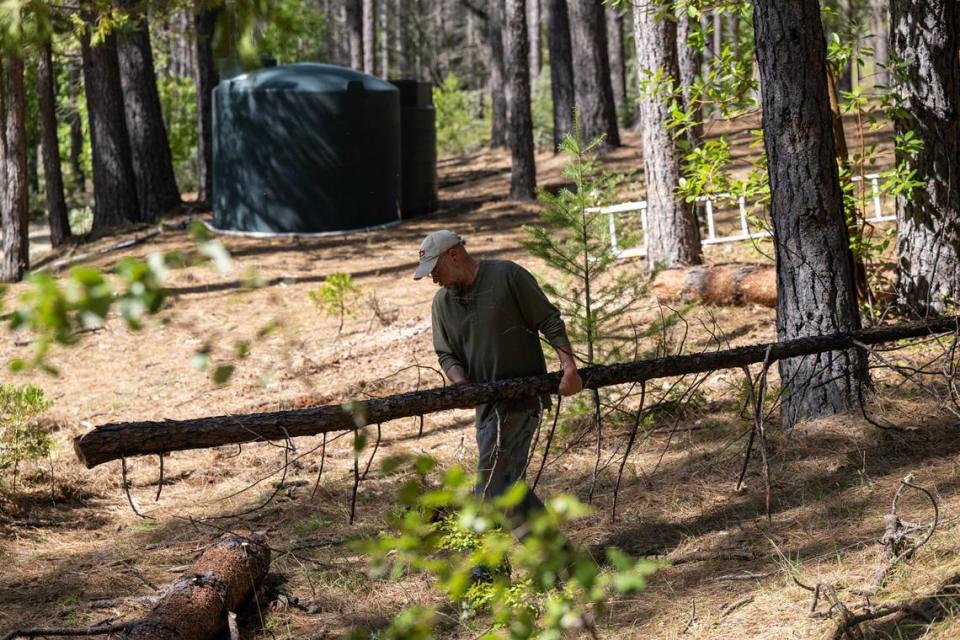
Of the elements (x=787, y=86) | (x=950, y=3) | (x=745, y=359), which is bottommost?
(x=745, y=359)

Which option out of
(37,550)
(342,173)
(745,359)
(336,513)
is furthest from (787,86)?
(342,173)

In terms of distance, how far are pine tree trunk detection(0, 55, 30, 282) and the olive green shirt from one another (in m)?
11.4

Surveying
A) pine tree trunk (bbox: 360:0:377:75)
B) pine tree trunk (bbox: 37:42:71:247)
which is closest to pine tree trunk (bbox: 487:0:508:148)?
pine tree trunk (bbox: 360:0:377:75)

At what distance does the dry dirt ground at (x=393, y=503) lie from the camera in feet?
16.9

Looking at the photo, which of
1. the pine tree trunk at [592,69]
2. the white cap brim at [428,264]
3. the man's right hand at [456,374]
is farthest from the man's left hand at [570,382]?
the pine tree trunk at [592,69]

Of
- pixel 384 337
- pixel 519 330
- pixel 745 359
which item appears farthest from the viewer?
pixel 384 337

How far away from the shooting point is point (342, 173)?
1845cm

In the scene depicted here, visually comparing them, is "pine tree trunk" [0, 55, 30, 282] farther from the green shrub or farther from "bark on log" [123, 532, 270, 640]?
Result: "bark on log" [123, 532, 270, 640]

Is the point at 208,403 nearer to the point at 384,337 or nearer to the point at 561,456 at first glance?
the point at 384,337

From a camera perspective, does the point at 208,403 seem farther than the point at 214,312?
No

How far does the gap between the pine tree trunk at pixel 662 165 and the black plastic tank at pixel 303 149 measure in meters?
7.41

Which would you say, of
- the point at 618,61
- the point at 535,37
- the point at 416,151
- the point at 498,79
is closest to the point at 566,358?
the point at 416,151

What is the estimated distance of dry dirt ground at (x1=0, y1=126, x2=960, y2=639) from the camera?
516 centimetres

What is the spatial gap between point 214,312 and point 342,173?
5.79 meters
